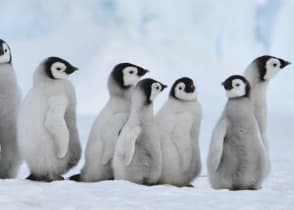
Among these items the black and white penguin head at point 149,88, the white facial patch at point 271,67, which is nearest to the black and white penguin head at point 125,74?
the black and white penguin head at point 149,88

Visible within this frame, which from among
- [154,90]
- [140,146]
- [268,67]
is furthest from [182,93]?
[268,67]

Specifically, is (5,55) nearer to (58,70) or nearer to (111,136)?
(58,70)

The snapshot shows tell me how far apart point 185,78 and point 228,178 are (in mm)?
792

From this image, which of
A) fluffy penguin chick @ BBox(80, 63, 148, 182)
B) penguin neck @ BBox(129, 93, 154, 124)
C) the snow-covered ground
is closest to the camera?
the snow-covered ground

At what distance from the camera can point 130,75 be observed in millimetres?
4707

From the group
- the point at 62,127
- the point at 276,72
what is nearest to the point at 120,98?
the point at 62,127

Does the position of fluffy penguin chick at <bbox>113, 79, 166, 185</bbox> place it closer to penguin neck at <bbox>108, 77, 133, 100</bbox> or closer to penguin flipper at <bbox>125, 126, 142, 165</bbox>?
penguin flipper at <bbox>125, 126, 142, 165</bbox>

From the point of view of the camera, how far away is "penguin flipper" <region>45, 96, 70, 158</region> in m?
4.26

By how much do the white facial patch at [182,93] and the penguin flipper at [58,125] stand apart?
2.84 ft

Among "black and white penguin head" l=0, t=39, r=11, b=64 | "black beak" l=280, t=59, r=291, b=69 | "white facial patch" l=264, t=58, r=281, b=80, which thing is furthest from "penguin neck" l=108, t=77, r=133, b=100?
"black beak" l=280, t=59, r=291, b=69

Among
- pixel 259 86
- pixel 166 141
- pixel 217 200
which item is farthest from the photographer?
pixel 259 86

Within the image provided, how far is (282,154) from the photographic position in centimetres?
1068

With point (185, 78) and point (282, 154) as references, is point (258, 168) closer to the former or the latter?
point (185, 78)

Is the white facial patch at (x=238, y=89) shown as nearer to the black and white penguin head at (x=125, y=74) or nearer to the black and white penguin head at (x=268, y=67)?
the black and white penguin head at (x=268, y=67)
